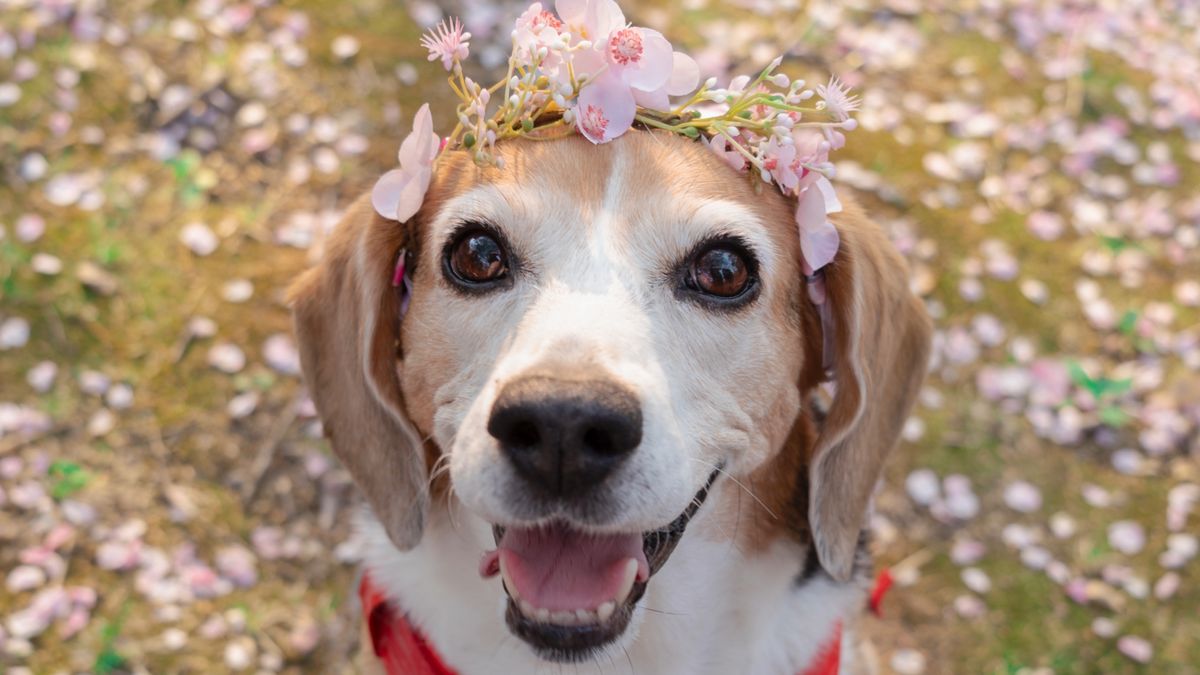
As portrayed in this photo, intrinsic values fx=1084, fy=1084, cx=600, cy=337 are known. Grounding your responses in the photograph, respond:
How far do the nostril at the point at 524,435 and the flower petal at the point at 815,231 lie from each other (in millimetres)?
1012

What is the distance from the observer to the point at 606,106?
2785 mm

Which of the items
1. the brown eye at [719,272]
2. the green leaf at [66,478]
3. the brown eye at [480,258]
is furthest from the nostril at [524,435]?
the green leaf at [66,478]

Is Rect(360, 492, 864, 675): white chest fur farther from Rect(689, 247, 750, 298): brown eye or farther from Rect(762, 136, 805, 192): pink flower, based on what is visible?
Rect(762, 136, 805, 192): pink flower

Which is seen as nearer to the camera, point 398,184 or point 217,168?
point 398,184

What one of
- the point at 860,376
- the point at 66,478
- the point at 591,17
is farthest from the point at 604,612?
the point at 66,478

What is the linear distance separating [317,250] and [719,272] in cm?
364

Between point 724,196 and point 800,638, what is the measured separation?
1361 mm

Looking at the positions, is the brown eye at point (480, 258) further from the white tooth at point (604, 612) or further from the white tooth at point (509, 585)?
the white tooth at point (604, 612)

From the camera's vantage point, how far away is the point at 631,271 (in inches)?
109

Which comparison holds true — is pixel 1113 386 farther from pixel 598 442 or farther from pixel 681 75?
pixel 598 442

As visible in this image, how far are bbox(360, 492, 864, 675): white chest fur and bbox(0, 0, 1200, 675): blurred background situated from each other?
1.60m

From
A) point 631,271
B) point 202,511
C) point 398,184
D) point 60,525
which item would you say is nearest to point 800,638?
point 631,271

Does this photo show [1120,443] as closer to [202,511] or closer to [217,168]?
[202,511]

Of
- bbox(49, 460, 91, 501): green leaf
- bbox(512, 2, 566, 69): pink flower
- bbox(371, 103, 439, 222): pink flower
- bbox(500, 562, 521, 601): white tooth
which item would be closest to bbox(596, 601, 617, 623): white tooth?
bbox(500, 562, 521, 601): white tooth
